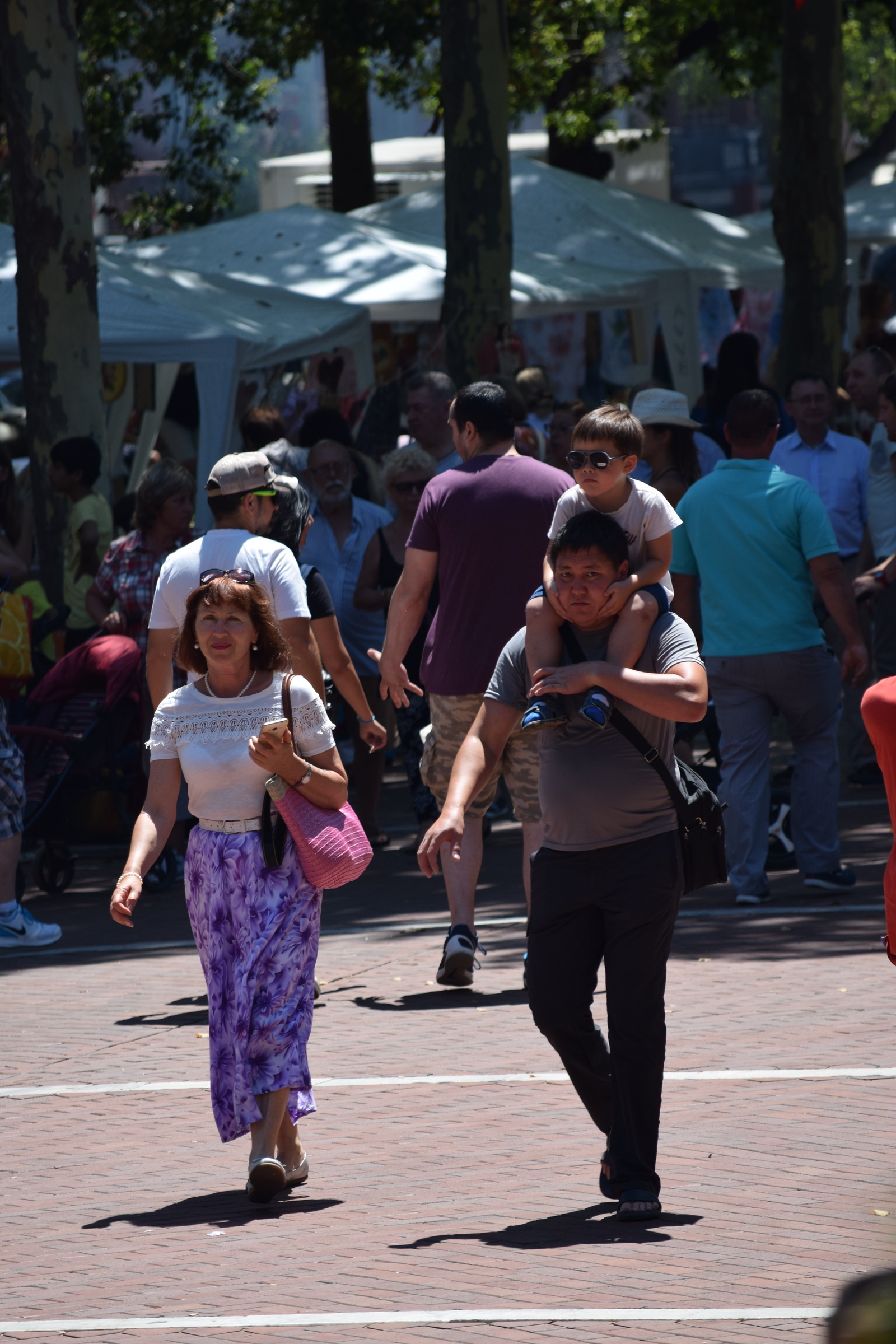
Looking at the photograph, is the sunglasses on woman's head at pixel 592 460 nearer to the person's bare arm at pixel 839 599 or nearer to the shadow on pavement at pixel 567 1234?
the shadow on pavement at pixel 567 1234

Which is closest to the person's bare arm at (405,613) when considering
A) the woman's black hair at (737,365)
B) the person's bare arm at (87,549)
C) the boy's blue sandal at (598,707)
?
the boy's blue sandal at (598,707)

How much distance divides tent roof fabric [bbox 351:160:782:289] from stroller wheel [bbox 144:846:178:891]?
11162 millimetres

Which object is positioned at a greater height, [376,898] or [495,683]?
[495,683]

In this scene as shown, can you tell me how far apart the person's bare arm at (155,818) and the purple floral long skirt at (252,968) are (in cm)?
10

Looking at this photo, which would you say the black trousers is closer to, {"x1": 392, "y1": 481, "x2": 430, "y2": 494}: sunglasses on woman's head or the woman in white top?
the woman in white top

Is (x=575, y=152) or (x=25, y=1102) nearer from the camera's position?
(x=25, y=1102)

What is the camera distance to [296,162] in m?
49.5

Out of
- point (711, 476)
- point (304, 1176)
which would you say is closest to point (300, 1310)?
point (304, 1176)

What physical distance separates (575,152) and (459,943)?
22940mm

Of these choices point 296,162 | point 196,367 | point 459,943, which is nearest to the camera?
point 459,943

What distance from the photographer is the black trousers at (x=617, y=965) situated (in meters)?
4.55

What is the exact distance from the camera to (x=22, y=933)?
28.0ft

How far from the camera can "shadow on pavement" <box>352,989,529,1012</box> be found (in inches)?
277

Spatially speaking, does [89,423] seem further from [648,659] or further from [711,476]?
[648,659]
